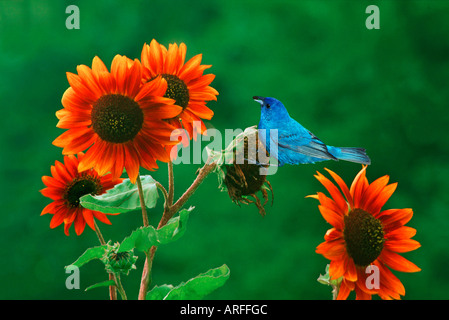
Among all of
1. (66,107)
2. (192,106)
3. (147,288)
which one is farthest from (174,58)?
(147,288)

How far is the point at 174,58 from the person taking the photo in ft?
2.21

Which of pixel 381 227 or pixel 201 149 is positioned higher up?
pixel 201 149

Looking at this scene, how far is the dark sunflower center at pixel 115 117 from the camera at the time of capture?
0.58 meters

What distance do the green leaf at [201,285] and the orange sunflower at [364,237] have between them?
0.45 ft

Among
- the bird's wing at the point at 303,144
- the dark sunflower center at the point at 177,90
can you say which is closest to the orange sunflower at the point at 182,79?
the dark sunflower center at the point at 177,90

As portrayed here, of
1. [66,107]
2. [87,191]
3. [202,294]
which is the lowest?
[202,294]

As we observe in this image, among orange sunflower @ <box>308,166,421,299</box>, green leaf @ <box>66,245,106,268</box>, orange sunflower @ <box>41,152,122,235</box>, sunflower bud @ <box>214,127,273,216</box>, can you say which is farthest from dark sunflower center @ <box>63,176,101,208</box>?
orange sunflower @ <box>308,166,421,299</box>

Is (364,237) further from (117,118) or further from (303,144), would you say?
(117,118)

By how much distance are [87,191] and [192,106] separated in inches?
8.6

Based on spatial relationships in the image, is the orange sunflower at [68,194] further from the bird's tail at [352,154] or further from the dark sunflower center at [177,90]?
the bird's tail at [352,154]

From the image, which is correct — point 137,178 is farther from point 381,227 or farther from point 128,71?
point 381,227

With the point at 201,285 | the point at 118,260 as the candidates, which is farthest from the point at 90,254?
the point at 201,285

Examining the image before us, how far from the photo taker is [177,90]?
0.66 m

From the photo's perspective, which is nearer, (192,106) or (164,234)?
(164,234)
